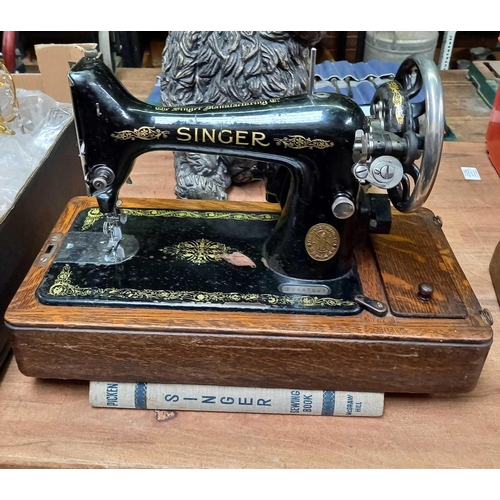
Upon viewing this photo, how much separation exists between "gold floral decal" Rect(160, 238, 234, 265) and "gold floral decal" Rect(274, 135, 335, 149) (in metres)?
0.27

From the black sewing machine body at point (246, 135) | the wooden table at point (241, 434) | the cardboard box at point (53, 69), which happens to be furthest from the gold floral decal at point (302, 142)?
the cardboard box at point (53, 69)

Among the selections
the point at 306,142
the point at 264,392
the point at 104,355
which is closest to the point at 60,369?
the point at 104,355

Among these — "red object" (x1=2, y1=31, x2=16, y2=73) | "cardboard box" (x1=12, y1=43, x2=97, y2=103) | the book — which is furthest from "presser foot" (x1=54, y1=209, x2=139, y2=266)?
"red object" (x1=2, y1=31, x2=16, y2=73)

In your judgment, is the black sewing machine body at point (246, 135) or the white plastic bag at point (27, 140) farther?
the white plastic bag at point (27, 140)

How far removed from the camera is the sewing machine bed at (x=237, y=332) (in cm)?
96

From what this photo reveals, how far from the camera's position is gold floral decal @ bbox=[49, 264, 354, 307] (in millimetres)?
1008

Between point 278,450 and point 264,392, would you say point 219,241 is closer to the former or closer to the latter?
point 264,392

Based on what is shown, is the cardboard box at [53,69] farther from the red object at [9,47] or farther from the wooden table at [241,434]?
the wooden table at [241,434]

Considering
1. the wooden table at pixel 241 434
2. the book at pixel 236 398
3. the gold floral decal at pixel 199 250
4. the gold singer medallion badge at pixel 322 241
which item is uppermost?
the gold singer medallion badge at pixel 322 241

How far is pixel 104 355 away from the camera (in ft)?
3.24

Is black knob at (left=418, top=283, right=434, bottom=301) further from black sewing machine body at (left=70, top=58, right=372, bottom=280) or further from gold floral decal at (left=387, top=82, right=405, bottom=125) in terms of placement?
gold floral decal at (left=387, top=82, right=405, bottom=125)

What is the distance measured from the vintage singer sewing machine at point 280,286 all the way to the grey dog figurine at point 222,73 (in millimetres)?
531

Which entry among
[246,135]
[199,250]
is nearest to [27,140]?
[199,250]

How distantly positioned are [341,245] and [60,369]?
564 mm
